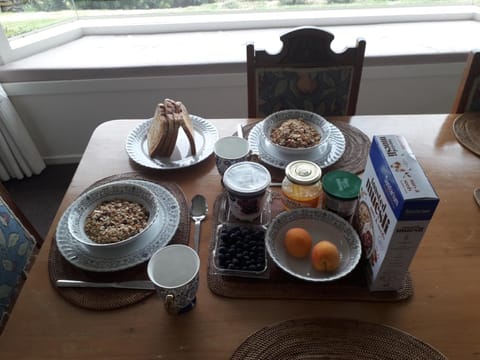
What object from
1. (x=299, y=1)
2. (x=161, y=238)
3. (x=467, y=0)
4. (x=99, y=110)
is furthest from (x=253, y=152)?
(x=467, y=0)

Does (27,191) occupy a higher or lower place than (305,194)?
lower

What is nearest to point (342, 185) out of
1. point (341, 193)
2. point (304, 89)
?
point (341, 193)

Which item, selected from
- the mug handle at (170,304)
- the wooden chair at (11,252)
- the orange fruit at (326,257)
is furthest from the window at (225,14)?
the mug handle at (170,304)

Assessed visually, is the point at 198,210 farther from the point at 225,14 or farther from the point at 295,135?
the point at 225,14

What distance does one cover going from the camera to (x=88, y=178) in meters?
0.98

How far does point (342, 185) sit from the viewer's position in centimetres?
78

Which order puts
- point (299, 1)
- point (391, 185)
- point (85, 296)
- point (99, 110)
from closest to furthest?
point (391, 185), point (85, 296), point (99, 110), point (299, 1)

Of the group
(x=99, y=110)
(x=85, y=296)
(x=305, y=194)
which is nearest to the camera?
(x=85, y=296)

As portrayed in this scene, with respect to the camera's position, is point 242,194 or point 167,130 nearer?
point 242,194

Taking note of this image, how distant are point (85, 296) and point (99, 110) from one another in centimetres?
145

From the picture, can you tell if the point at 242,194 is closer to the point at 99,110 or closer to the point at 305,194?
the point at 305,194

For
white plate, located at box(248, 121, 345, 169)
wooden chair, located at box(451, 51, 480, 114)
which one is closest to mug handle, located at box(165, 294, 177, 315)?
white plate, located at box(248, 121, 345, 169)

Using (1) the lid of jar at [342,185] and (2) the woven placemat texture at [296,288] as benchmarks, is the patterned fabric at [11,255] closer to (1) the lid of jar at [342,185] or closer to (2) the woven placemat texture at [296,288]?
(2) the woven placemat texture at [296,288]

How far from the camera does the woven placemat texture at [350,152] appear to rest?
99cm
